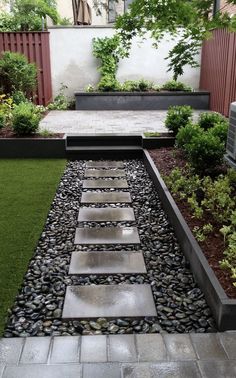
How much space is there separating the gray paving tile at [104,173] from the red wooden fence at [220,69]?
4165 millimetres

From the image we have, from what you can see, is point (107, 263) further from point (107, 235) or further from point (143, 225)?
point (143, 225)

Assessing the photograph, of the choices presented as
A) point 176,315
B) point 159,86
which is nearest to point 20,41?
point 159,86

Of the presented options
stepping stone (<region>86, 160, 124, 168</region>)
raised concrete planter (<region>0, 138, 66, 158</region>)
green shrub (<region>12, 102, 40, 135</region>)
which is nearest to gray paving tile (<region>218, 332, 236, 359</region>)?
stepping stone (<region>86, 160, 124, 168</region>)

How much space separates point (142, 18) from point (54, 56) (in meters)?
10.1

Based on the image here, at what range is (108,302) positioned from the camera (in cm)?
291

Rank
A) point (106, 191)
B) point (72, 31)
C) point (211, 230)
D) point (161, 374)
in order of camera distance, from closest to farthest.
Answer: point (161, 374) → point (211, 230) → point (106, 191) → point (72, 31)

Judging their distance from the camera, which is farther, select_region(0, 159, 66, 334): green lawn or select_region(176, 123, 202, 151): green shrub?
select_region(176, 123, 202, 151): green shrub

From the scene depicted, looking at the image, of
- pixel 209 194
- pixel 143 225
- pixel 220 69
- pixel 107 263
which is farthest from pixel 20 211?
pixel 220 69

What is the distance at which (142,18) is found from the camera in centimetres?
310

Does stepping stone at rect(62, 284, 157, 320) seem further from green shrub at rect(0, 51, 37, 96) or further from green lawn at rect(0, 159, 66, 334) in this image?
green shrub at rect(0, 51, 37, 96)

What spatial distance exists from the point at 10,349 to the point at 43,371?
302 mm

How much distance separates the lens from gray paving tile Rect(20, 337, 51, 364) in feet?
7.52

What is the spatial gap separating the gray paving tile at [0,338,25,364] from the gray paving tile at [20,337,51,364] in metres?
0.03

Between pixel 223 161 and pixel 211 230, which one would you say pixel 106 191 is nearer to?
pixel 223 161
